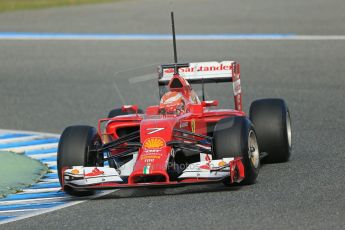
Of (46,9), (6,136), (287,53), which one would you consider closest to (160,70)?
(6,136)

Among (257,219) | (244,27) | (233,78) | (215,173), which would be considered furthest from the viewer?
(244,27)

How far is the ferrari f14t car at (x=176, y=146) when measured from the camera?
9417 mm

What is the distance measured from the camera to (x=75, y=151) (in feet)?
32.3

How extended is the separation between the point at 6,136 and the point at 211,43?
25.8 ft

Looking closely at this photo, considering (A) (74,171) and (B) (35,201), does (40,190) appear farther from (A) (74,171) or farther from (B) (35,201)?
(A) (74,171)

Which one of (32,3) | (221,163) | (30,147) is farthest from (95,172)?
(32,3)

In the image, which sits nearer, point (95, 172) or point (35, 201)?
point (95, 172)

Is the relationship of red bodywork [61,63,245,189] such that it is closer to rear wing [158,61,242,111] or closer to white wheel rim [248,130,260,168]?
rear wing [158,61,242,111]

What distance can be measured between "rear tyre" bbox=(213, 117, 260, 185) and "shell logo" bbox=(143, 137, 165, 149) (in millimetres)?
478

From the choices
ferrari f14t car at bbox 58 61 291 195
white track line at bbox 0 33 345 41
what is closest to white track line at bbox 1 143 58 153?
ferrari f14t car at bbox 58 61 291 195

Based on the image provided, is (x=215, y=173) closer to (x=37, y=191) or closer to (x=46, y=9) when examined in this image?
(x=37, y=191)

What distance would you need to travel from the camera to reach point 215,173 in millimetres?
9344

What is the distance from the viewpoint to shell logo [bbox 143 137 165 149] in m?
9.67

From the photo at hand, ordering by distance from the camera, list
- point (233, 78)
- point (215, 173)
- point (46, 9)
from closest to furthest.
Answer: point (215, 173), point (233, 78), point (46, 9)
